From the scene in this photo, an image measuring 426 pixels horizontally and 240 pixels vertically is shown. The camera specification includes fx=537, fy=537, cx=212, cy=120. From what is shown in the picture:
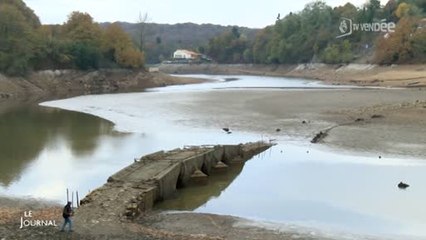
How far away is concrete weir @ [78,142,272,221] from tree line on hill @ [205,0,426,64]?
98.3m

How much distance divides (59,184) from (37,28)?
86.8m

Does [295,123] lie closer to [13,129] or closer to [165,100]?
[13,129]

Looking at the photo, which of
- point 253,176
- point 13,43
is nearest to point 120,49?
point 13,43

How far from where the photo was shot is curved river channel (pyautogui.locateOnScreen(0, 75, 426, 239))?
20844mm

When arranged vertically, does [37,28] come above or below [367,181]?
above

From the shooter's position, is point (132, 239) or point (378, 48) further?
point (378, 48)

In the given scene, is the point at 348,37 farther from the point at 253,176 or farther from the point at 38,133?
the point at 253,176

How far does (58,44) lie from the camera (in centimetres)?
10131

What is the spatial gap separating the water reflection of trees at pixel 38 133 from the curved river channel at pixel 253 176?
0.22 ft

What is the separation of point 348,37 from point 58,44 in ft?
310

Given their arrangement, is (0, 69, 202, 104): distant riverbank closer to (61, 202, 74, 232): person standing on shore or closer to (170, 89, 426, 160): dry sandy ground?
(170, 89, 426, 160): dry sandy ground

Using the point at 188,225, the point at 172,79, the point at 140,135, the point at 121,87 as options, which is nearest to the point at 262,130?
the point at 140,135

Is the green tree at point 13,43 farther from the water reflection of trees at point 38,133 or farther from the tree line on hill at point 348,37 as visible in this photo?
the tree line on hill at point 348,37

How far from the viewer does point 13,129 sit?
44000mm
